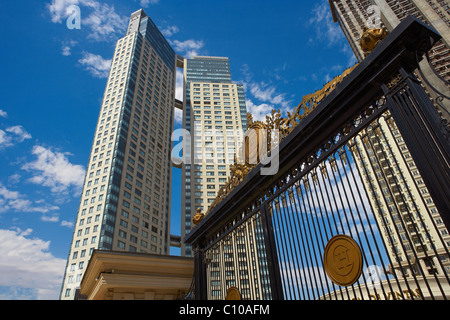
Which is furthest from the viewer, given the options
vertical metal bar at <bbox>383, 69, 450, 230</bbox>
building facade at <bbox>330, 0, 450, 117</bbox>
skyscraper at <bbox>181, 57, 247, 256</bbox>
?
skyscraper at <bbox>181, 57, 247, 256</bbox>

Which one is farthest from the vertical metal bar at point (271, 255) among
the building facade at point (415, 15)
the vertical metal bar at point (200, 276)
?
the building facade at point (415, 15)

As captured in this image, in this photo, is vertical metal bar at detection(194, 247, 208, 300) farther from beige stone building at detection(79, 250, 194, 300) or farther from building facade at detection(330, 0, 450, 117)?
building facade at detection(330, 0, 450, 117)

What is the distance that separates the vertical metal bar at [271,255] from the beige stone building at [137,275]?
4.19 metres

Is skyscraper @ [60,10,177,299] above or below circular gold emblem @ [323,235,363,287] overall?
above

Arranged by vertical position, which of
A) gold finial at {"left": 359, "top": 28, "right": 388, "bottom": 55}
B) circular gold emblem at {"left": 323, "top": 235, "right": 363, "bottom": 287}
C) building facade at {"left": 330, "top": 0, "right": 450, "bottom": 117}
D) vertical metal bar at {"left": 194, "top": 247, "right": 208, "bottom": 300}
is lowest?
circular gold emblem at {"left": 323, "top": 235, "right": 363, "bottom": 287}

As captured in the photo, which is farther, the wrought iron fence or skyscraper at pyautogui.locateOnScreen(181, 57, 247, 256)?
skyscraper at pyautogui.locateOnScreen(181, 57, 247, 256)

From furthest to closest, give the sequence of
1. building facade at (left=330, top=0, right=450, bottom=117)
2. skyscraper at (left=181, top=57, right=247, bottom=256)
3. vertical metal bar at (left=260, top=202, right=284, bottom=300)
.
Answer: skyscraper at (left=181, top=57, right=247, bottom=256), building facade at (left=330, top=0, right=450, bottom=117), vertical metal bar at (left=260, top=202, right=284, bottom=300)

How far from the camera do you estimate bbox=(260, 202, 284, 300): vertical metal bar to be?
15.1 ft

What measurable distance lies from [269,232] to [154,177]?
59304mm

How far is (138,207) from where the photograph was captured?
54.2 meters

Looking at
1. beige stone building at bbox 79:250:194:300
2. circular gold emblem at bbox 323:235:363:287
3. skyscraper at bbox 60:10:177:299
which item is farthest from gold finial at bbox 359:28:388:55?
skyscraper at bbox 60:10:177:299

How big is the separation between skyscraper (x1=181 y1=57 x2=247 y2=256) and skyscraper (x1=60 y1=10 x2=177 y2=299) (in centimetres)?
822

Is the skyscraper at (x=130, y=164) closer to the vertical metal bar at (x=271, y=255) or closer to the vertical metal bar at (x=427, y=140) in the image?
the vertical metal bar at (x=271, y=255)

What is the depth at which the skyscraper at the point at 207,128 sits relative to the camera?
242 feet
